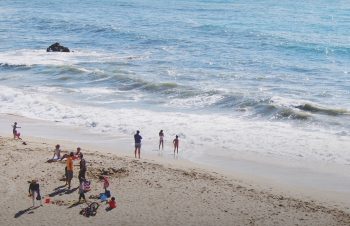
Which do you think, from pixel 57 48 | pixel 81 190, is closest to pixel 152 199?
pixel 81 190

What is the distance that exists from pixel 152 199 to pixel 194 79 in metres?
24.7

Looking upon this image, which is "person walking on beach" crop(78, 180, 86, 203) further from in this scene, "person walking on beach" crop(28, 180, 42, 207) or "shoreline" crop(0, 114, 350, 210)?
"shoreline" crop(0, 114, 350, 210)

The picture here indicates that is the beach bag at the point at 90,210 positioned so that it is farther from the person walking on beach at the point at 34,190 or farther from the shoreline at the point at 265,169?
the shoreline at the point at 265,169

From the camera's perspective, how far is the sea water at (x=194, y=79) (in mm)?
27812

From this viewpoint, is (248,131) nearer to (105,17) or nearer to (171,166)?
(171,166)

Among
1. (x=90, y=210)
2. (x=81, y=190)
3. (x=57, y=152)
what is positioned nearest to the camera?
(x=90, y=210)

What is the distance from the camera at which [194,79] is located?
4225cm

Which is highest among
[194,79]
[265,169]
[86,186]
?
[194,79]

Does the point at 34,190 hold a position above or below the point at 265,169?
above

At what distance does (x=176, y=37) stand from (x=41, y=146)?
1624 inches

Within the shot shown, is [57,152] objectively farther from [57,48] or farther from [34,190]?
[57,48]

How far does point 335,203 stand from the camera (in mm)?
18750

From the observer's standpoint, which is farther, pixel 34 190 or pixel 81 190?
pixel 81 190

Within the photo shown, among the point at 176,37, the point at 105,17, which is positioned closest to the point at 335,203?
the point at 176,37
